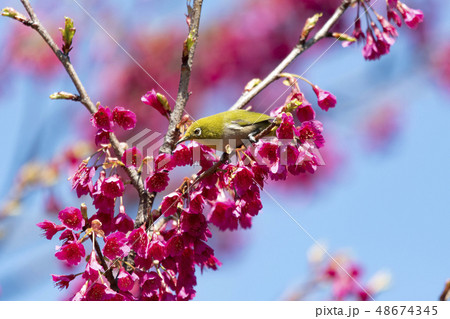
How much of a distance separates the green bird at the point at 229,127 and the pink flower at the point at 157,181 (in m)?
0.34

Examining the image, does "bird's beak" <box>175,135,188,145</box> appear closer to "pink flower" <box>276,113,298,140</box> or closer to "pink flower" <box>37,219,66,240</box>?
"pink flower" <box>276,113,298,140</box>

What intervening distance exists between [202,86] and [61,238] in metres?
3.97

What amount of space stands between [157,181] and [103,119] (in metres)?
0.35

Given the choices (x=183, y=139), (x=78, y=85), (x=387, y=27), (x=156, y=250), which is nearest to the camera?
(x=156, y=250)

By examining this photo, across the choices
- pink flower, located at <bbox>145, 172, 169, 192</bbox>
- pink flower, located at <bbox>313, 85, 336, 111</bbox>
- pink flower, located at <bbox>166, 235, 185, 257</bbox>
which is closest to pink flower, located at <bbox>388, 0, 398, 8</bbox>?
pink flower, located at <bbox>313, 85, 336, 111</bbox>

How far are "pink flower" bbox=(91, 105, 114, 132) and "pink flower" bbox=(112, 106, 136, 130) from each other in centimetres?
5

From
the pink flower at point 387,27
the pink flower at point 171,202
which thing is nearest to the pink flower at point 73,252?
the pink flower at point 171,202

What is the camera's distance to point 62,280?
1808 mm

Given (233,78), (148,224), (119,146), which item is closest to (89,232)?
(148,224)

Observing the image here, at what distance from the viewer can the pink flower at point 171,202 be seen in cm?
184

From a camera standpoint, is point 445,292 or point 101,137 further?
point 101,137

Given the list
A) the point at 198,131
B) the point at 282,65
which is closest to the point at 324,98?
the point at 282,65

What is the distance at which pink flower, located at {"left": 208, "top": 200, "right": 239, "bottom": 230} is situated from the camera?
1.88 metres

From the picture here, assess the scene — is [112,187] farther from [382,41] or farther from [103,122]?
[382,41]
